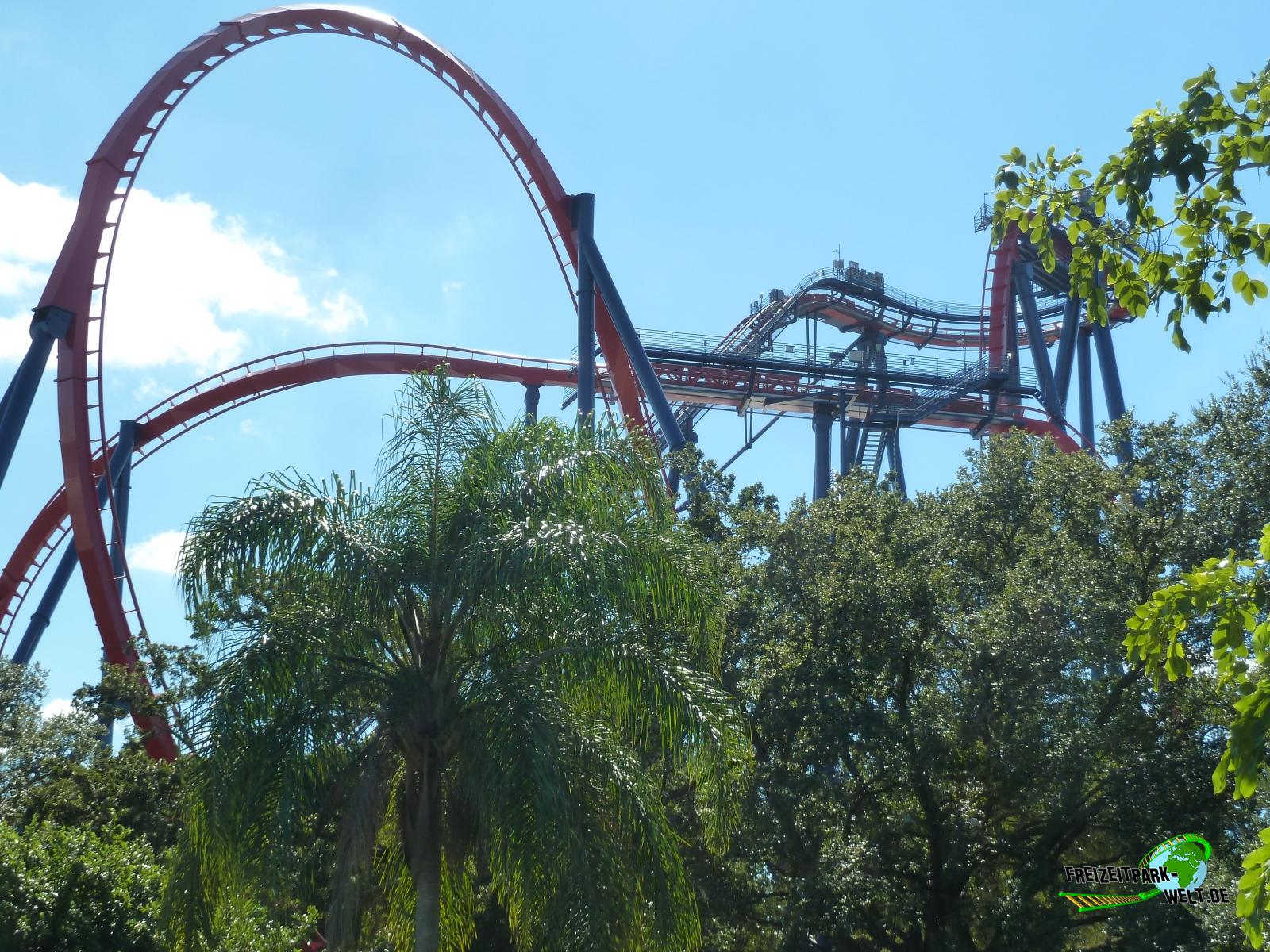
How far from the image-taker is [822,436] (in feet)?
96.3

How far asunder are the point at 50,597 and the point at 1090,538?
1776 centimetres

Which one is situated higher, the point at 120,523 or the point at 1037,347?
the point at 1037,347

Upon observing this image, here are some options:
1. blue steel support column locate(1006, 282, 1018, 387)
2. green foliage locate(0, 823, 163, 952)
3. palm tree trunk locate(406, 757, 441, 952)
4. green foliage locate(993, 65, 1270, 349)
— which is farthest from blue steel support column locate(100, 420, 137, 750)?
blue steel support column locate(1006, 282, 1018, 387)

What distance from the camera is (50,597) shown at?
23891 mm

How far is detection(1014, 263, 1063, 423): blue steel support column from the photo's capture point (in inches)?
1142

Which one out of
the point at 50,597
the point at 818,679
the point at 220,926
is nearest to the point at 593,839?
the point at 220,926

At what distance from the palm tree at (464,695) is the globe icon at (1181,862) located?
5813 mm

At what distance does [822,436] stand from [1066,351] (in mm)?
5924

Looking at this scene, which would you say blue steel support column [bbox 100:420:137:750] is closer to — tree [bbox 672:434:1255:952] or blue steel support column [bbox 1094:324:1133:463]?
tree [bbox 672:434:1255:952]

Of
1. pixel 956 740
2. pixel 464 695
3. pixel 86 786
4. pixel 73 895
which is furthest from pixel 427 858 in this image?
pixel 86 786

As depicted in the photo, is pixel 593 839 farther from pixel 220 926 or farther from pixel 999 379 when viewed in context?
pixel 999 379

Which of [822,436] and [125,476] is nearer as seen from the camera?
[125,476]

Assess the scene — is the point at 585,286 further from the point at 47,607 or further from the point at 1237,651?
the point at 1237,651

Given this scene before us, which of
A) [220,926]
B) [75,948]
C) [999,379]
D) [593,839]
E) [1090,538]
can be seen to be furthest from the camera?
[999,379]
